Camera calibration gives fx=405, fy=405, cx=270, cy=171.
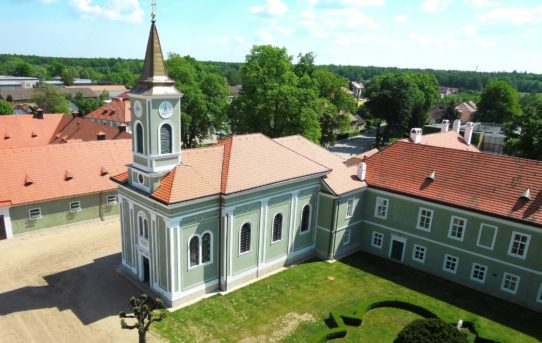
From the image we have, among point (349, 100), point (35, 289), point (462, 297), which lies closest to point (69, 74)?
point (349, 100)

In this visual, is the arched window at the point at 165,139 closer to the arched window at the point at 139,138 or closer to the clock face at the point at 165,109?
the clock face at the point at 165,109

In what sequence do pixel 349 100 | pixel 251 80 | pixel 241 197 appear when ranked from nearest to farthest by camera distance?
1. pixel 241 197
2. pixel 251 80
3. pixel 349 100

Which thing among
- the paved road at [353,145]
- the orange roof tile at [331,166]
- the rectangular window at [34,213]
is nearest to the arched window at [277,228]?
the orange roof tile at [331,166]

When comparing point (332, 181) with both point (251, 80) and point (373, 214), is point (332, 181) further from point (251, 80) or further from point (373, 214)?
point (251, 80)

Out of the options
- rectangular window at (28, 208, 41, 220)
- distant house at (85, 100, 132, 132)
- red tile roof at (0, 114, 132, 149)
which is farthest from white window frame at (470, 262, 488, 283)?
distant house at (85, 100, 132, 132)

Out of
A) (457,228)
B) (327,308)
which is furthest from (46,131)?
(457,228)
